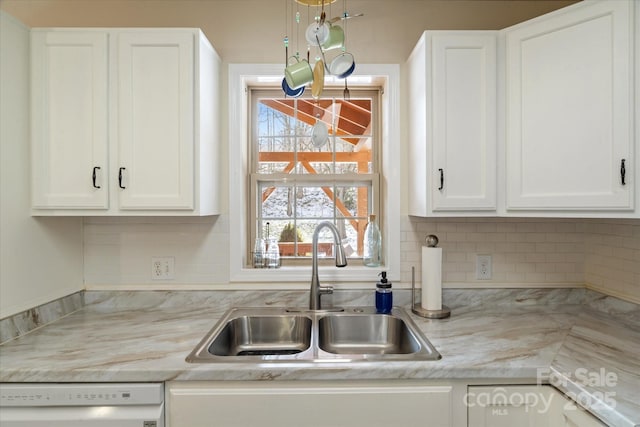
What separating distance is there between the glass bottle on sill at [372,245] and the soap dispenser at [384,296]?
200 mm

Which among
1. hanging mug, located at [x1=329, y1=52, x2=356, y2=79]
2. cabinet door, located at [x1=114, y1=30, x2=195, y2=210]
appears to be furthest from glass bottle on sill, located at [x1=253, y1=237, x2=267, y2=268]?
hanging mug, located at [x1=329, y1=52, x2=356, y2=79]

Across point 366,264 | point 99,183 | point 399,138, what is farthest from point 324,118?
point 99,183

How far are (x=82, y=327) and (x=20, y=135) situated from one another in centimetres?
86

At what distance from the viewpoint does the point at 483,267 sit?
1952 millimetres

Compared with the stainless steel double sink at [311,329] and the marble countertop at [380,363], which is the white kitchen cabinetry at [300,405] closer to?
the marble countertop at [380,363]

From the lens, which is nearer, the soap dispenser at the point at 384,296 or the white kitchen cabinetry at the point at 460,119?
the white kitchen cabinetry at the point at 460,119

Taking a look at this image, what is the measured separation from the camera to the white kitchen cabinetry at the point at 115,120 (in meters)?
1.59

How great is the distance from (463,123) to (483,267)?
794 mm

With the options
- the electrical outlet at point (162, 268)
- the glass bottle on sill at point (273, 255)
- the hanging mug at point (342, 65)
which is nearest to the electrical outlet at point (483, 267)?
the glass bottle on sill at point (273, 255)

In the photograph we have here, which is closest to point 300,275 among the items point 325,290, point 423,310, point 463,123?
point 325,290

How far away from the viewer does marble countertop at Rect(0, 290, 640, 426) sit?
1209 millimetres

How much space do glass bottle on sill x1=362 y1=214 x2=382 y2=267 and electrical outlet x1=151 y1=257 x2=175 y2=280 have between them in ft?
3.41

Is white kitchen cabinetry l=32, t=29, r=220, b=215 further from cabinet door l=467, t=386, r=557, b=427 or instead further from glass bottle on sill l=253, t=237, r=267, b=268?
cabinet door l=467, t=386, r=557, b=427

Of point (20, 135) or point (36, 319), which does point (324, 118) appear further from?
point (36, 319)
